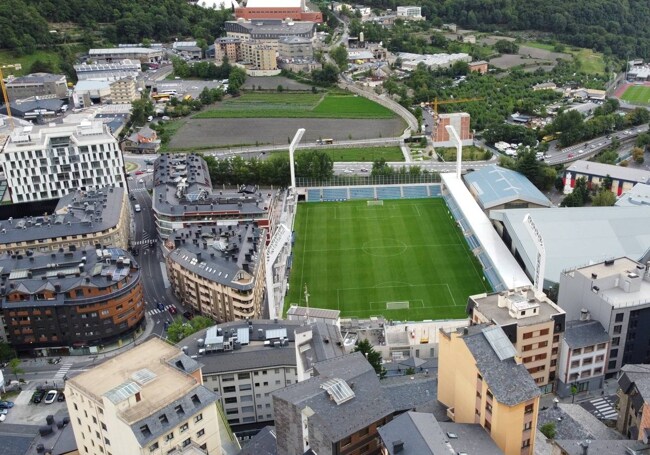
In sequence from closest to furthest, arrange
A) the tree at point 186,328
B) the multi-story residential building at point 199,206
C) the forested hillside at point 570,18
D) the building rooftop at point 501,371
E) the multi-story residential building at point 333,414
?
the multi-story residential building at point 333,414
the building rooftop at point 501,371
the tree at point 186,328
the multi-story residential building at point 199,206
the forested hillside at point 570,18

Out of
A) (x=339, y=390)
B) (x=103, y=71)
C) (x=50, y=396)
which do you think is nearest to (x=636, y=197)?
(x=339, y=390)

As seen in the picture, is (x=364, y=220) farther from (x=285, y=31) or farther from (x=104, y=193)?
(x=285, y=31)

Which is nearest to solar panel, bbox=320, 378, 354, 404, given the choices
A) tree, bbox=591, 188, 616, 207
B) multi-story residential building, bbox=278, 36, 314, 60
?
tree, bbox=591, 188, 616, 207

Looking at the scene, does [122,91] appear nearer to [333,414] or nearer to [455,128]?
[455,128]

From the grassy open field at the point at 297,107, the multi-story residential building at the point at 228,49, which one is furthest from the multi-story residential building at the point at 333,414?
the multi-story residential building at the point at 228,49

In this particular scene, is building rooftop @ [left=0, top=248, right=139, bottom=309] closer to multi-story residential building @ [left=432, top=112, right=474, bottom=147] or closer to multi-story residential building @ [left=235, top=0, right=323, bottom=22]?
multi-story residential building @ [left=432, top=112, right=474, bottom=147]

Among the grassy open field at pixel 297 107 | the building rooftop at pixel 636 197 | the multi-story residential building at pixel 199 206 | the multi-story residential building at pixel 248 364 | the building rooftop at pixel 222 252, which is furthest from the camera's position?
the grassy open field at pixel 297 107

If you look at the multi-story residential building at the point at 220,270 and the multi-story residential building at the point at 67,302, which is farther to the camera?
the multi-story residential building at the point at 220,270

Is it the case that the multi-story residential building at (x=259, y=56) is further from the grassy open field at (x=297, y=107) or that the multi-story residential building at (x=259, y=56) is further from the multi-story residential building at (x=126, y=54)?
the multi-story residential building at (x=126, y=54)
